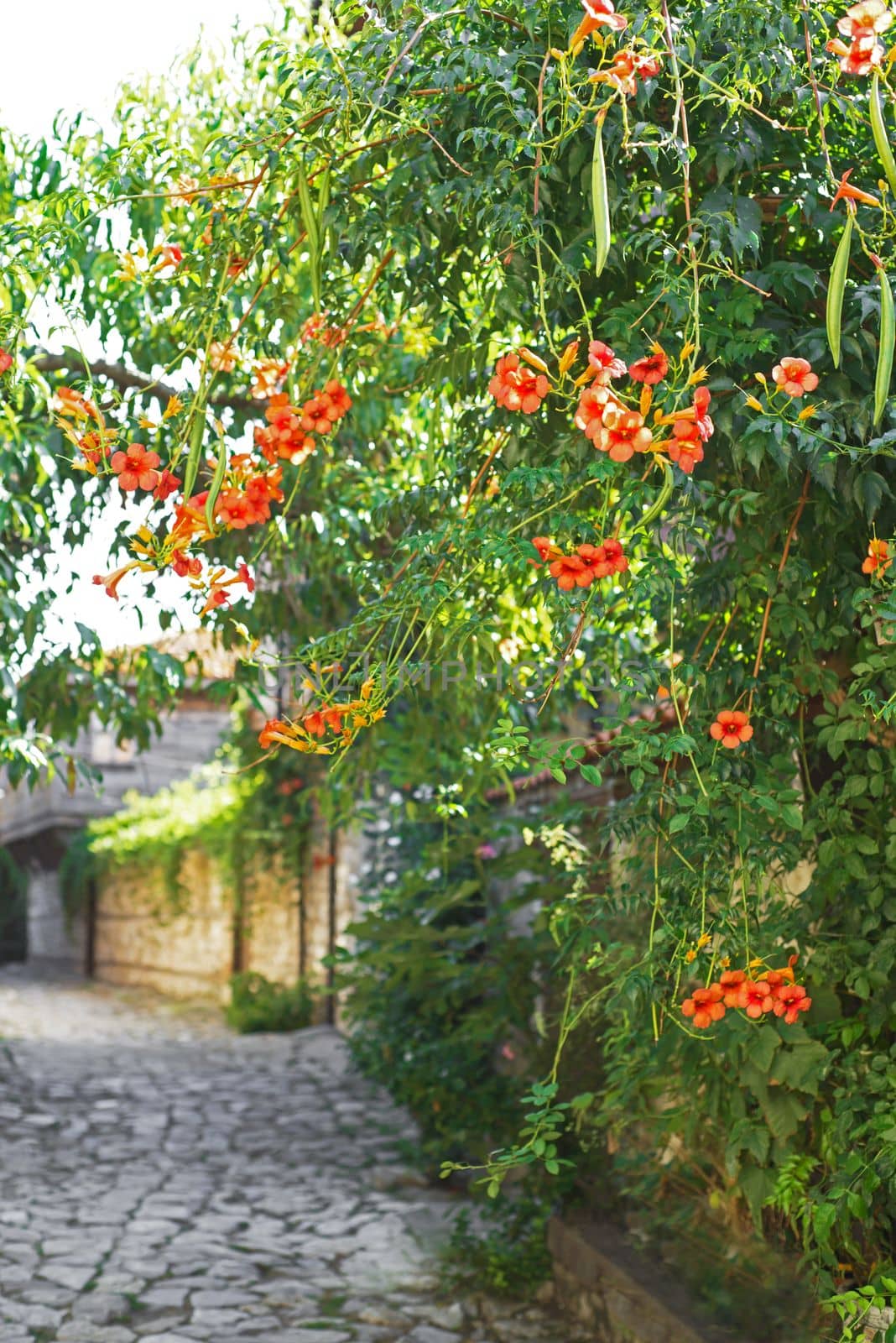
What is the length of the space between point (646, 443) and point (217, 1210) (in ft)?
16.6

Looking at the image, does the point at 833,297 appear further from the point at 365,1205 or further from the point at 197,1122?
the point at 197,1122

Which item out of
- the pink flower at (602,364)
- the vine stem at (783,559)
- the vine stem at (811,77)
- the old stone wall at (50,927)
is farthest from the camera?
the old stone wall at (50,927)

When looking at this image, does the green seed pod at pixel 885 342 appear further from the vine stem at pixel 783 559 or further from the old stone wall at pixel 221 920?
the old stone wall at pixel 221 920

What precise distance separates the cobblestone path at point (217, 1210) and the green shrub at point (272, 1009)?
3.02ft

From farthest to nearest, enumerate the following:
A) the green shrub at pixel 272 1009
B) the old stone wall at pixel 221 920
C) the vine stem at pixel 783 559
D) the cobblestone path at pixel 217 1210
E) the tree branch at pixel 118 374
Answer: the old stone wall at pixel 221 920 < the green shrub at pixel 272 1009 < the cobblestone path at pixel 217 1210 < the tree branch at pixel 118 374 < the vine stem at pixel 783 559

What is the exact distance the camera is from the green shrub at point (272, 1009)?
37.7 ft

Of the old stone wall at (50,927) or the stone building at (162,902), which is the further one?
the old stone wall at (50,927)

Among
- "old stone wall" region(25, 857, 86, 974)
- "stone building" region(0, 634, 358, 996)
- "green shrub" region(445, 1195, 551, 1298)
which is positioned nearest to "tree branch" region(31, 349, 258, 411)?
"stone building" region(0, 634, 358, 996)

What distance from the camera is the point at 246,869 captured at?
1298 cm

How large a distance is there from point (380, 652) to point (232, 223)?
3.08 feet

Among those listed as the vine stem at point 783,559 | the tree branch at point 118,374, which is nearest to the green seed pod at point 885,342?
the vine stem at point 783,559

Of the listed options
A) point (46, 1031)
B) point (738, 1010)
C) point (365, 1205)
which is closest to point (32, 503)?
point (738, 1010)

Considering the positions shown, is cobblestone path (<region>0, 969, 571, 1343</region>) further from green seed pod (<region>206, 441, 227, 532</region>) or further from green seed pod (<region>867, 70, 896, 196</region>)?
green seed pod (<region>867, 70, 896, 196</region>)

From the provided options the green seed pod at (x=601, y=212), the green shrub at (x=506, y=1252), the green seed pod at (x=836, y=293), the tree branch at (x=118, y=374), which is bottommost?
the green shrub at (x=506, y=1252)
